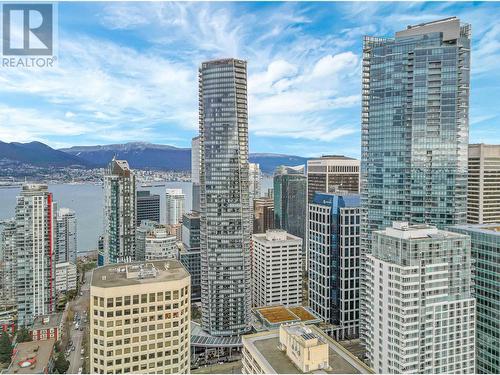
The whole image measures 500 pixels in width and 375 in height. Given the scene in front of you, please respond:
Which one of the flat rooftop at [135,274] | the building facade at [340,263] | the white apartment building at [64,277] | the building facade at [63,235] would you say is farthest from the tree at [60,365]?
the building facade at [63,235]

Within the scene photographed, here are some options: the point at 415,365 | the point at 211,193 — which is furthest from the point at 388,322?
the point at 211,193

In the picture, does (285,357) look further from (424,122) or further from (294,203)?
(294,203)

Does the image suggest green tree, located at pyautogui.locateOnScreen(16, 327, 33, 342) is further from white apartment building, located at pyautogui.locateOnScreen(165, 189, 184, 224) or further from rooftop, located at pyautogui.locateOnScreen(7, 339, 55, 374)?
white apartment building, located at pyautogui.locateOnScreen(165, 189, 184, 224)

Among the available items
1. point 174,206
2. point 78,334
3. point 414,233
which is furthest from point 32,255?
point 174,206

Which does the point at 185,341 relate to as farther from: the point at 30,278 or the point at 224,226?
the point at 30,278

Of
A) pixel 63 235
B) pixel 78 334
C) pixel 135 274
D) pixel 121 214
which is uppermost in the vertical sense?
pixel 121 214

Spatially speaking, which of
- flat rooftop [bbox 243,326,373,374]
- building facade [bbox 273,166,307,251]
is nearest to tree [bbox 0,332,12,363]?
flat rooftop [bbox 243,326,373,374]
